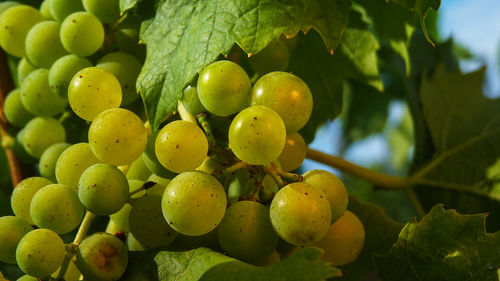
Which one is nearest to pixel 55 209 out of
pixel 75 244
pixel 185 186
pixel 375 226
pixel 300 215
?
pixel 75 244

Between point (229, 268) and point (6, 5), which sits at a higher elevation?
point (6, 5)

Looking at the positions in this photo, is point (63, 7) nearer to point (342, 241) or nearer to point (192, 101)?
point (192, 101)

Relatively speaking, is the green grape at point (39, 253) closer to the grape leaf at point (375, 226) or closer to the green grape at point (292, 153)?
the green grape at point (292, 153)

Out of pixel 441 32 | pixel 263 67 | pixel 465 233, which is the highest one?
pixel 263 67

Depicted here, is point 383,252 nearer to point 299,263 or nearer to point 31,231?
point 299,263

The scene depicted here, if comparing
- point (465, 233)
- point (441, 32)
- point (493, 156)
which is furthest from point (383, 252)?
point (441, 32)

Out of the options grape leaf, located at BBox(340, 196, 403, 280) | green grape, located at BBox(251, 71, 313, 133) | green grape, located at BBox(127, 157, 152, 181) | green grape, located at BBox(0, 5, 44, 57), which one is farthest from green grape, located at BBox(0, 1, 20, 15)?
grape leaf, located at BBox(340, 196, 403, 280)
